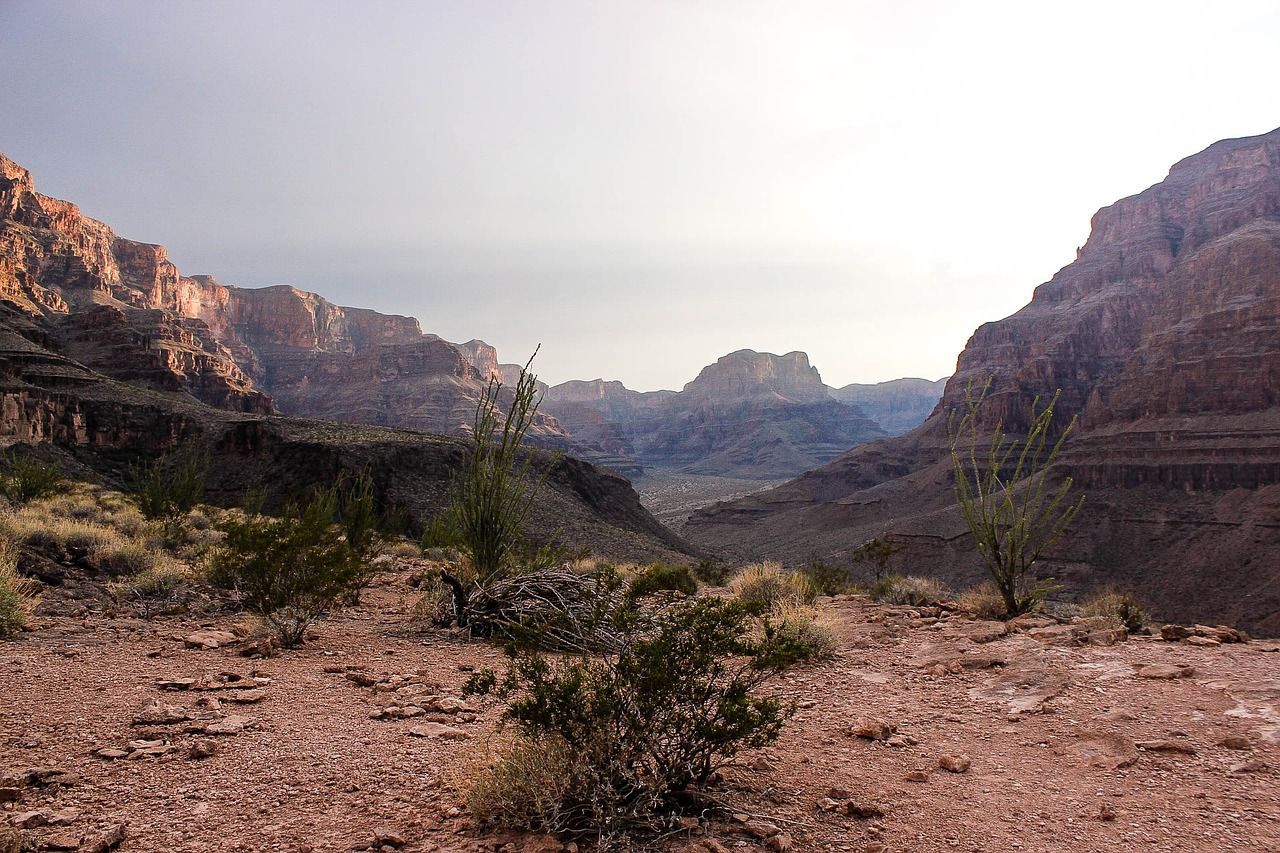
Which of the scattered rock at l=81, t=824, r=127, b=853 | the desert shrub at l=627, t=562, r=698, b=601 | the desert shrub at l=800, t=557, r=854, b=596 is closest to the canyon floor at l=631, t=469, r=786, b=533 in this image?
the desert shrub at l=800, t=557, r=854, b=596

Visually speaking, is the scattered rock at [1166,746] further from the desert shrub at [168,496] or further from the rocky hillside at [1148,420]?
the rocky hillside at [1148,420]

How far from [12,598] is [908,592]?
11913 mm

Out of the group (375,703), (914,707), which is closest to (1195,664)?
(914,707)

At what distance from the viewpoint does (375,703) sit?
544 cm

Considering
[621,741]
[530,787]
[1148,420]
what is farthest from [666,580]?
[1148,420]

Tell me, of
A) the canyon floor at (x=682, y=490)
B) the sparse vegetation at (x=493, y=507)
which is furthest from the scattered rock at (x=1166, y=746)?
the canyon floor at (x=682, y=490)

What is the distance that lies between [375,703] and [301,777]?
61.0 inches

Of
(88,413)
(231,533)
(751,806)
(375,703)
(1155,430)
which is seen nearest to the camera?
(751,806)

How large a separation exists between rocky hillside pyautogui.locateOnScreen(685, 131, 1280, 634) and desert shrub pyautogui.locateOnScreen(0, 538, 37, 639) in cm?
4125

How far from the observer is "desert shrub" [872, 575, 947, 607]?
1070 cm

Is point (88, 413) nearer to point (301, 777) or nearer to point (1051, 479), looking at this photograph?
point (301, 777)

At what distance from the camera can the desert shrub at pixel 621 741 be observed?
134 inches

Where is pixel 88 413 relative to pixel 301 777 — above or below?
above

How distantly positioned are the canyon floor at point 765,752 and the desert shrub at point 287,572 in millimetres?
790
